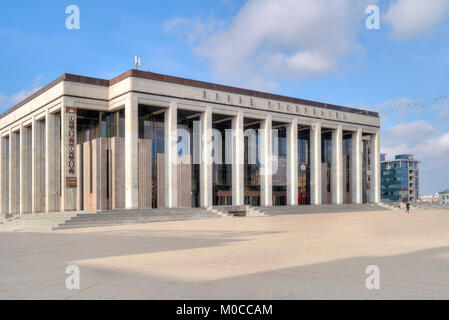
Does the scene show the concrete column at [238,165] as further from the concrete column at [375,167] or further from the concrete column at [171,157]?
the concrete column at [375,167]

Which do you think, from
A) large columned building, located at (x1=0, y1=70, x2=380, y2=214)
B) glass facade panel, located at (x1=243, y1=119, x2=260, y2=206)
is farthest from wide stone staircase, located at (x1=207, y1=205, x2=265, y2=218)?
glass facade panel, located at (x1=243, y1=119, x2=260, y2=206)

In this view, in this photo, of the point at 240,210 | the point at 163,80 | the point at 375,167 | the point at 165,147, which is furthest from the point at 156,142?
the point at 375,167

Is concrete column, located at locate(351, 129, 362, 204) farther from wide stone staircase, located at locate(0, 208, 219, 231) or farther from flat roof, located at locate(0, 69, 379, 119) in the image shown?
wide stone staircase, located at locate(0, 208, 219, 231)

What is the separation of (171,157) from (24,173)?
21.3 meters

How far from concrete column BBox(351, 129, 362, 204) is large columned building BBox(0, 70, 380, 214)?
15 cm

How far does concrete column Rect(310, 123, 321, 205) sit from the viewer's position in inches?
2192

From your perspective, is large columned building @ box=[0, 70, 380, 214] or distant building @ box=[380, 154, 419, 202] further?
distant building @ box=[380, 154, 419, 202]

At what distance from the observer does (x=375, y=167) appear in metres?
63.9

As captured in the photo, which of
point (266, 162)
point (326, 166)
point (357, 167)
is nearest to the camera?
point (266, 162)

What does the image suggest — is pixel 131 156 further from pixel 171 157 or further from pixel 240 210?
pixel 240 210

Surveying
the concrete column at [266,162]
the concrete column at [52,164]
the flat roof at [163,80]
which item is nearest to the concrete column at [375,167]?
the flat roof at [163,80]

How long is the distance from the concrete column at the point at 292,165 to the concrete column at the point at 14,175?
34.3 meters
